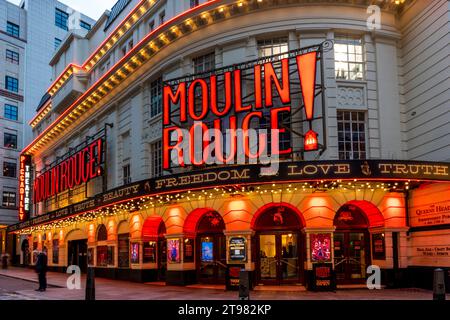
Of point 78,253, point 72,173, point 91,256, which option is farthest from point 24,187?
point 91,256

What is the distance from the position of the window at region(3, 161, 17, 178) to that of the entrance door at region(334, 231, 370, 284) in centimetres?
4556

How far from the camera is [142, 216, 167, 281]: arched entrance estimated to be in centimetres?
2655

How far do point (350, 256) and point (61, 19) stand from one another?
54147 millimetres

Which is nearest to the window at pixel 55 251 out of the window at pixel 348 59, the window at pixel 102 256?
the window at pixel 102 256

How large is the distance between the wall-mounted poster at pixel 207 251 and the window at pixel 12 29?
45950mm

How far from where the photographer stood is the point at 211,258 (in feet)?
77.2

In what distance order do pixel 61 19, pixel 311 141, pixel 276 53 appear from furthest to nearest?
pixel 61 19, pixel 276 53, pixel 311 141

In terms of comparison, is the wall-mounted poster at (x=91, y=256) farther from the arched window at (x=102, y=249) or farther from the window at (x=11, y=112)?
the window at (x=11, y=112)

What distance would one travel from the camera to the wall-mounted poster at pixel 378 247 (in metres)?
20.8

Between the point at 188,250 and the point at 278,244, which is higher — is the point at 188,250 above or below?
below

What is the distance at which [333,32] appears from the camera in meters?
22.4

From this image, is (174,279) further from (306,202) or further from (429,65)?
(429,65)

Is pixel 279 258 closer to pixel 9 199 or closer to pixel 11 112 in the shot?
pixel 9 199

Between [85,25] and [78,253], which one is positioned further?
[85,25]
